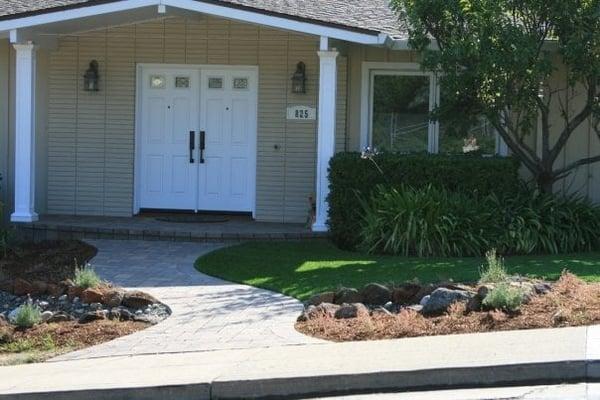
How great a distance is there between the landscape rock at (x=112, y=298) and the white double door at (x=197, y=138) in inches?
230

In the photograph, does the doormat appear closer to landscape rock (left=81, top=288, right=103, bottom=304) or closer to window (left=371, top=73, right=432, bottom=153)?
window (left=371, top=73, right=432, bottom=153)

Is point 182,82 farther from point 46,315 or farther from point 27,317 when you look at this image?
point 27,317

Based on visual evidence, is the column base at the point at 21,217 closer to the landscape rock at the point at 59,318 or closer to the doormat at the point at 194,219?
the doormat at the point at 194,219

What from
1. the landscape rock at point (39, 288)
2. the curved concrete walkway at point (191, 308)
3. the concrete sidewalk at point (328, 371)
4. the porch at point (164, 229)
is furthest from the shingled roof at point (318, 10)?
the concrete sidewalk at point (328, 371)

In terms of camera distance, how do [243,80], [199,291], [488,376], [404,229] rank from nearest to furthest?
[488,376]
[199,291]
[404,229]
[243,80]

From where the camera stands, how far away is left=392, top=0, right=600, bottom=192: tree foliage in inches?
486

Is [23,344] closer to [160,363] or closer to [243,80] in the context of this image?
[160,363]

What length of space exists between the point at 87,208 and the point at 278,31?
14.5 ft

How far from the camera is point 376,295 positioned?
9.87 metres

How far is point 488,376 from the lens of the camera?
7008 mm

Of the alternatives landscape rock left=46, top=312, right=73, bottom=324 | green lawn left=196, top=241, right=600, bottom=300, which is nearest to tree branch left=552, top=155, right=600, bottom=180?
green lawn left=196, top=241, right=600, bottom=300

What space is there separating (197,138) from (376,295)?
6.90m

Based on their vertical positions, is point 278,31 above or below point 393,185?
above

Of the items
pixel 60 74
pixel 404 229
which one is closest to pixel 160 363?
pixel 404 229
